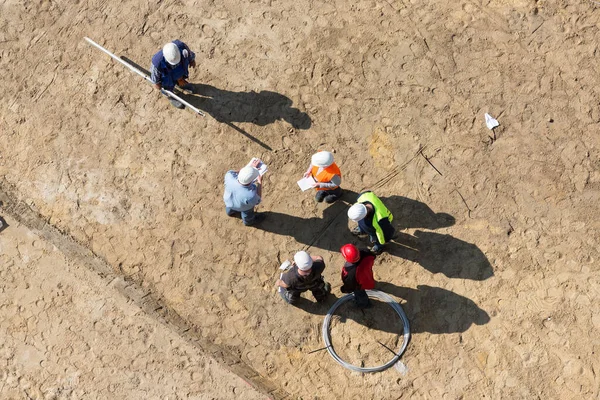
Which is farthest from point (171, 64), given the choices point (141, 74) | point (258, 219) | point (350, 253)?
point (350, 253)

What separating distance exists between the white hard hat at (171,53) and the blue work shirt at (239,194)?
8.01 feet

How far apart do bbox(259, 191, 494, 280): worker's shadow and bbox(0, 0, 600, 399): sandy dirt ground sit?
0.03 metres

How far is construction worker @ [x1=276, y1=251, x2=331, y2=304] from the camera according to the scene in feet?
26.0

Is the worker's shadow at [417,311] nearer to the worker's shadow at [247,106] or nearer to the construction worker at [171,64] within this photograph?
the worker's shadow at [247,106]

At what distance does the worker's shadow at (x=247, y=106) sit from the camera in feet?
34.5

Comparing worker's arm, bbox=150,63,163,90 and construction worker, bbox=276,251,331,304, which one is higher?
worker's arm, bbox=150,63,163,90

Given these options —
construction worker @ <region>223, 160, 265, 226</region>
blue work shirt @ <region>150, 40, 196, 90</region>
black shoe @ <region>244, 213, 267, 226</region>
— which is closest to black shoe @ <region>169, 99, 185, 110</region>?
blue work shirt @ <region>150, 40, 196, 90</region>

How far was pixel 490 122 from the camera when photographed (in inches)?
398

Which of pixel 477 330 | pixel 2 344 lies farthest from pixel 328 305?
pixel 2 344

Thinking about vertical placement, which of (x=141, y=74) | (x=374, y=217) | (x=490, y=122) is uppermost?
(x=490, y=122)

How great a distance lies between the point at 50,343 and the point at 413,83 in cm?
861

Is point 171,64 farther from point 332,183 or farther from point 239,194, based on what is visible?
point 332,183

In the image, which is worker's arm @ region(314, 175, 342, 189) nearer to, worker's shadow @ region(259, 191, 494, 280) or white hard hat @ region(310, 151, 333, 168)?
white hard hat @ region(310, 151, 333, 168)

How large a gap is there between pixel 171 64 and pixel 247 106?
182 centimetres
